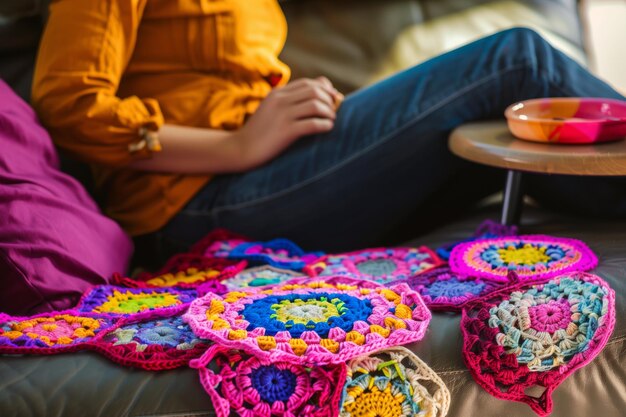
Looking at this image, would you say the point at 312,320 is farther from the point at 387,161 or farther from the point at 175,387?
the point at 387,161

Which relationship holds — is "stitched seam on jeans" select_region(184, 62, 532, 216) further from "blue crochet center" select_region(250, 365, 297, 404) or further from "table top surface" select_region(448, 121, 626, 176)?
"blue crochet center" select_region(250, 365, 297, 404)

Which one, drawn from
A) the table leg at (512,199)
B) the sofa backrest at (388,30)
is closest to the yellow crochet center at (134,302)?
the table leg at (512,199)

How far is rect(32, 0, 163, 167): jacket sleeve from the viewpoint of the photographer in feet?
2.97

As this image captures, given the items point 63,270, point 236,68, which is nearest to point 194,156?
point 236,68

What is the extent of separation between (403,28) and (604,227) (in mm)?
570

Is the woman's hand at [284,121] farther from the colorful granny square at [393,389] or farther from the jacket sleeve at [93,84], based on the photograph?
the colorful granny square at [393,389]

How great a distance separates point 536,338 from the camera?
65 cm

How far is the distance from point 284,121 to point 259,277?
230mm

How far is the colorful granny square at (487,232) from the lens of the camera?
88 cm

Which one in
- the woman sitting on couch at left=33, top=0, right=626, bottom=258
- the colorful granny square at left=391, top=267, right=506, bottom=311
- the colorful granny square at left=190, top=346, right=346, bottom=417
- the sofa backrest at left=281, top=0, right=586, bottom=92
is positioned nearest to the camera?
the colorful granny square at left=190, top=346, right=346, bottom=417

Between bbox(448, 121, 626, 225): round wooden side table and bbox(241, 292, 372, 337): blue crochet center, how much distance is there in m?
0.24

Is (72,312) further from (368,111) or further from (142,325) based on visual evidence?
(368,111)

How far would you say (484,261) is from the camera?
798mm

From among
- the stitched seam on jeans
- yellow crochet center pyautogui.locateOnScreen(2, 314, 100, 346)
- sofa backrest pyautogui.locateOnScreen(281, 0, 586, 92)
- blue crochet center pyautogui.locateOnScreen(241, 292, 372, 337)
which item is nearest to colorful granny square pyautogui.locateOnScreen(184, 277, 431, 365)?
blue crochet center pyautogui.locateOnScreen(241, 292, 372, 337)
